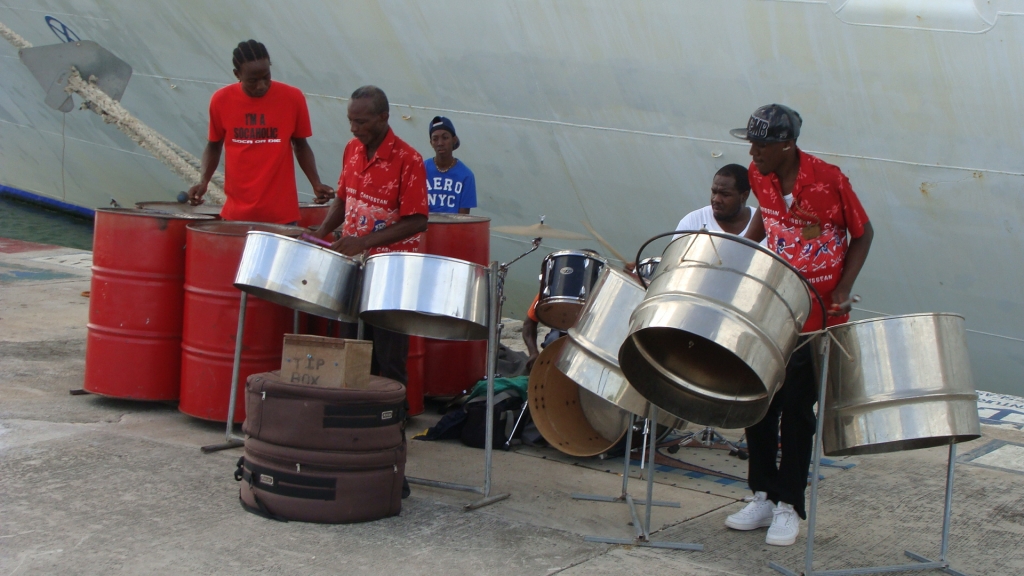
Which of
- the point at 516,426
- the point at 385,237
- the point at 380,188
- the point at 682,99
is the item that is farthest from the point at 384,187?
the point at 682,99

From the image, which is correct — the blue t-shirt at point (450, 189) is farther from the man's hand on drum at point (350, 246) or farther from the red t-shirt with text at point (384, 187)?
the man's hand on drum at point (350, 246)

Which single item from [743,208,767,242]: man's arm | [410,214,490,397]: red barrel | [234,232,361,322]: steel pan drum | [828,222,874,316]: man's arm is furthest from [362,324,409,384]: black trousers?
[828,222,874,316]: man's arm

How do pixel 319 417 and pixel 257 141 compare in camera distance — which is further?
pixel 257 141

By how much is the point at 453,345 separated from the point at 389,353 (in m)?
0.71

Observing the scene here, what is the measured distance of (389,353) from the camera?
316 centimetres

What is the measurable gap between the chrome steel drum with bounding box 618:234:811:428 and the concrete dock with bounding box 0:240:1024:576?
42cm

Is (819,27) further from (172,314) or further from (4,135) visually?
(4,135)

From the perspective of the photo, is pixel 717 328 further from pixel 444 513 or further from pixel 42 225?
pixel 42 225

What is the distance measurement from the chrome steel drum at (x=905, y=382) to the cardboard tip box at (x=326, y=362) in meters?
1.17

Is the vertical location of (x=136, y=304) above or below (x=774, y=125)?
below

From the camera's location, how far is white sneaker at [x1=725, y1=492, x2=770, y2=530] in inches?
101

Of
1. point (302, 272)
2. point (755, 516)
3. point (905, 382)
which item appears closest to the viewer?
point (905, 382)

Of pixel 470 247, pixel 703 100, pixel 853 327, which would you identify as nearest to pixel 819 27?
pixel 703 100

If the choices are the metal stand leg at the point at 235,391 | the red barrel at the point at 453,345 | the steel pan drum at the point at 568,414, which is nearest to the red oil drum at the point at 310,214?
the red barrel at the point at 453,345
